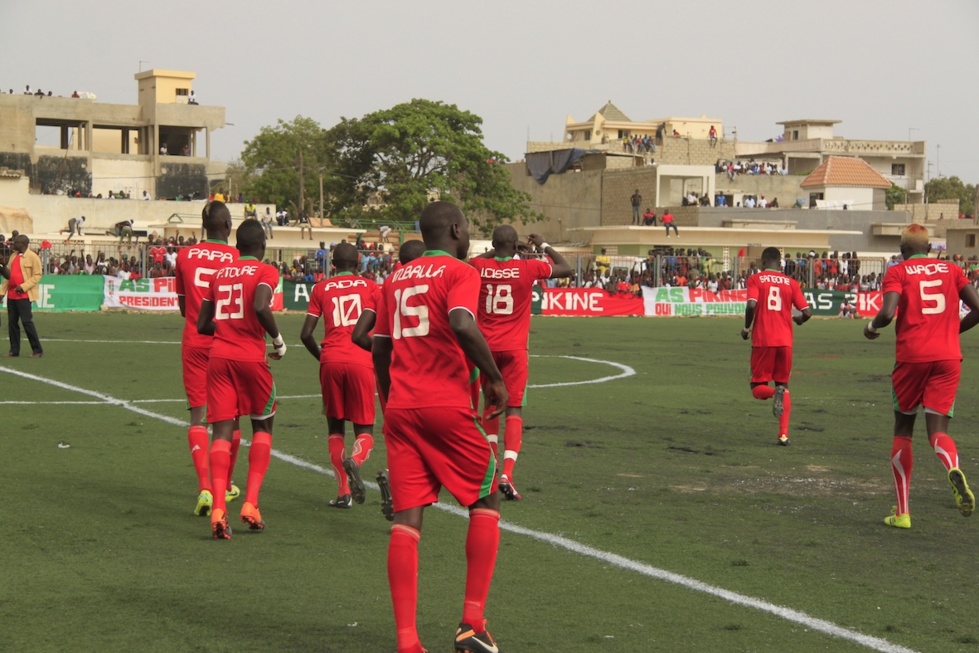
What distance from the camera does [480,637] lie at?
5.71m

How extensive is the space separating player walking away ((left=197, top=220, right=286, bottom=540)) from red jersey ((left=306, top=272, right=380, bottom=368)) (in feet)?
3.28

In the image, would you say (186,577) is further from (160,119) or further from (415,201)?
(160,119)

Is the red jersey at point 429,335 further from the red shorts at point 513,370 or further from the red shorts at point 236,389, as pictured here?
the red shorts at point 513,370

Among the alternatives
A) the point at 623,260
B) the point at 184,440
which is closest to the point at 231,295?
the point at 184,440

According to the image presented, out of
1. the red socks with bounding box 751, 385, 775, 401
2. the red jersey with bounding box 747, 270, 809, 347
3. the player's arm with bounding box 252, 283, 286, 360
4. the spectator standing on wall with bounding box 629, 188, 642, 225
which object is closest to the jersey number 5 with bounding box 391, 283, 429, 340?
the player's arm with bounding box 252, 283, 286, 360

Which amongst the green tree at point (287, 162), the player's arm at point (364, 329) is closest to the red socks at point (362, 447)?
the player's arm at point (364, 329)

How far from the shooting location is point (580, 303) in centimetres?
4378

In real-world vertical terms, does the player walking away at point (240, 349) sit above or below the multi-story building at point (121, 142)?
below

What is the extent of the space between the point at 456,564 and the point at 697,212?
2695 inches

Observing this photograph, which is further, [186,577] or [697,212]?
[697,212]

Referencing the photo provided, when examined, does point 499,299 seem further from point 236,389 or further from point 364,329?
point 364,329

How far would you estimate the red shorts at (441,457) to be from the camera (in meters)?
5.82

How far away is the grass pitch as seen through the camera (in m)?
6.34

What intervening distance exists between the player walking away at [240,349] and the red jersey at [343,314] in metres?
1.00
